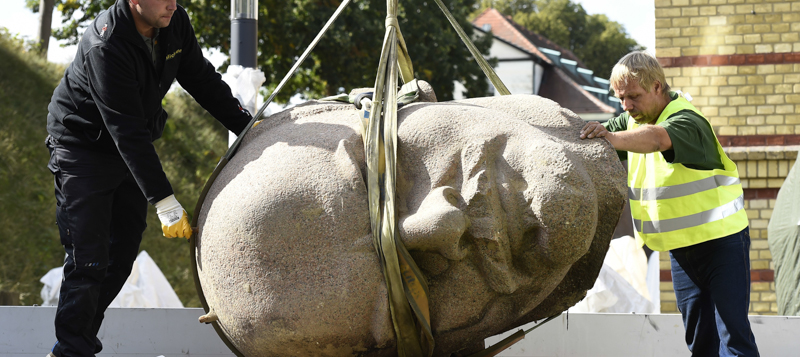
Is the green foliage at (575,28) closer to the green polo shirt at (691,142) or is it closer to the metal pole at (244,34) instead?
the metal pole at (244,34)

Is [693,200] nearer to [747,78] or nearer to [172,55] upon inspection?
[172,55]

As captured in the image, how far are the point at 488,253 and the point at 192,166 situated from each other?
11.8 meters

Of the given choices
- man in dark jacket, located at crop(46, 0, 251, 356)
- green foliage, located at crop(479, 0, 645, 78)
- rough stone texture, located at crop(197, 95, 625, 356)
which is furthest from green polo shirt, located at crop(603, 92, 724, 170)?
green foliage, located at crop(479, 0, 645, 78)

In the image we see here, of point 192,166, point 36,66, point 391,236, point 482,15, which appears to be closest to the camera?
point 391,236

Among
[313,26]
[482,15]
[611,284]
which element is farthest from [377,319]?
[482,15]

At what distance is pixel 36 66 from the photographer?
12.3m

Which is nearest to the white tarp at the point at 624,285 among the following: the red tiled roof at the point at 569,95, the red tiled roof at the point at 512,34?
the red tiled roof at the point at 569,95

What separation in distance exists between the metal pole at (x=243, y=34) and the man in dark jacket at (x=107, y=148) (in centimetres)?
178

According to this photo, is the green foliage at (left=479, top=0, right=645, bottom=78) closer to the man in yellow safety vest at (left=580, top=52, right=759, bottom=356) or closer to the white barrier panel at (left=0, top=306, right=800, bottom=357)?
the white barrier panel at (left=0, top=306, right=800, bottom=357)

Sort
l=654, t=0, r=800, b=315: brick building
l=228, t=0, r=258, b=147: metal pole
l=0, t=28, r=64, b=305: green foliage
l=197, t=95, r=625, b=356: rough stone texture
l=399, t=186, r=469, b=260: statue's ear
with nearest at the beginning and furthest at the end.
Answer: l=399, t=186, r=469, b=260: statue's ear
l=197, t=95, r=625, b=356: rough stone texture
l=228, t=0, r=258, b=147: metal pole
l=654, t=0, r=800, b=315: brick building
l=0, t=28, r=64, b=305: green foliage

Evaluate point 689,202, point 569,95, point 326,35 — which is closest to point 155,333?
point 689,202

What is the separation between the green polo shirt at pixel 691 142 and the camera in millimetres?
2947

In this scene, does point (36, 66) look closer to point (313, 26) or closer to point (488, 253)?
point (313, 26)

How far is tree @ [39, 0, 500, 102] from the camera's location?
12.4 meters
